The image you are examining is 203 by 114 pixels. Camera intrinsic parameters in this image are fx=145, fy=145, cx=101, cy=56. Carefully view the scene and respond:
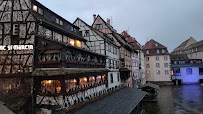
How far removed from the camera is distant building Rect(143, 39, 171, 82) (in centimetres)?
5519

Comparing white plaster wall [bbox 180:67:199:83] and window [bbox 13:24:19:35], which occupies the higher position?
window [bbox 13:24:19:35]

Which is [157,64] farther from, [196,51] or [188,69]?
[196,51]

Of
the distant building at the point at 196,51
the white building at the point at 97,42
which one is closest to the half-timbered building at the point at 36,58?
the white building at the point at 97,42

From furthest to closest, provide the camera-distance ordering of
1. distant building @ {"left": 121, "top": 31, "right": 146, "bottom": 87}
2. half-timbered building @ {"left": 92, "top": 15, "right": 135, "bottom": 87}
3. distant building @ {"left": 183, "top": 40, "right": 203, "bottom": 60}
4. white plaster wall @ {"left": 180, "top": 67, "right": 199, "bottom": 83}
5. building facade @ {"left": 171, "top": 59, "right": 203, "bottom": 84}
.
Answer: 1. distant building @ {"left": 183, "top": 40, "right": 203, "bottom": 60}
2. white plaster wall @ {"left": 180, "top": 67, "right": 199, "bottom": 83}
3. building facade @ {"left": 171, "top": 59, "right": 203, "bottom": 84}
4. distant building @ {"left": 121, "top": 31, "right": 146, "bottom": 87}
5. half-timbered building @ {"left": 92, "top": 15, "right": 135, "bottom": 87}

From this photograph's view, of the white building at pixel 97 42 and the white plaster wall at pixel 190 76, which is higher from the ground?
the white building at pixel 97 42

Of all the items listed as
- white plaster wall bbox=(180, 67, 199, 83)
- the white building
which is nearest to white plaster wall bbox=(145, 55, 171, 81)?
white plaster wall bbox=(180, 67, 199, 83)

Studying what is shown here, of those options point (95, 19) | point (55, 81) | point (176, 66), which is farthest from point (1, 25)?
point (176, 66)

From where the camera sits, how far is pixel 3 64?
14.5m

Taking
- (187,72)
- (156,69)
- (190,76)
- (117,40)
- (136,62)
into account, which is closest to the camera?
(117,40)

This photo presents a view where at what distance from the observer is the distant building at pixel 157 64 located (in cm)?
5519

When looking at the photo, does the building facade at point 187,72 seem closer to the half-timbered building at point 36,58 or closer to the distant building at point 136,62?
the distant building at point 136,62

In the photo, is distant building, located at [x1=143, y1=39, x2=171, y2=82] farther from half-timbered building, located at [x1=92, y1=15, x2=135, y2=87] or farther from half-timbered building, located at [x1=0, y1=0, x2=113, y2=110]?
half-timbered building, located at [x1=0, y1=0, x2=113, y2=110]

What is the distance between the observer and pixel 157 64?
5619 centimetres

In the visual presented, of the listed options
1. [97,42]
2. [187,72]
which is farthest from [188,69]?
[97,42]
